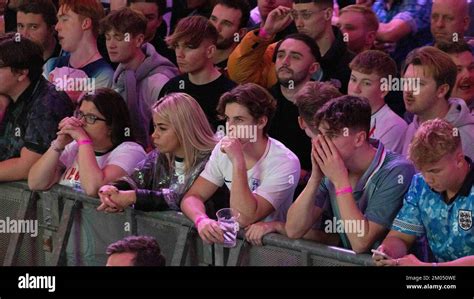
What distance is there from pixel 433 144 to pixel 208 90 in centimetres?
220

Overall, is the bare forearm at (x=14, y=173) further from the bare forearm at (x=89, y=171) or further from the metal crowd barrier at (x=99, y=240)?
the bare forearm at (x=89, y=171)

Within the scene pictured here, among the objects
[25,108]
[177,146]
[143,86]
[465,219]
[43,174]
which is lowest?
[465,219]

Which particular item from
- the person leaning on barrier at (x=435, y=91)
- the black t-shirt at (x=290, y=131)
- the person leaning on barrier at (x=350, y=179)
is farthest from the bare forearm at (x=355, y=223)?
the black t-shirt at (x=290, y=131)

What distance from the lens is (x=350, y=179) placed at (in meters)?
6.46

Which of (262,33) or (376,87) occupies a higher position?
(262,33)

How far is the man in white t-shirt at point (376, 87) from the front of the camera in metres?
7.23

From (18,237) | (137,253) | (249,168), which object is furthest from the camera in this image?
(18,237)

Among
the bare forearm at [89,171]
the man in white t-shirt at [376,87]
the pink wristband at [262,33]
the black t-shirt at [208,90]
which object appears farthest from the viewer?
the pink wristband at [262,33]

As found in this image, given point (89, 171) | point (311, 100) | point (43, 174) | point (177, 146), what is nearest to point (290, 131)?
point (311, 100)

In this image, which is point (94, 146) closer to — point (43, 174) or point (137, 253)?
point (43, 174)

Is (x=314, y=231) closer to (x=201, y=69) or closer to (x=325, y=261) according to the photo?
(x=325, y=261)

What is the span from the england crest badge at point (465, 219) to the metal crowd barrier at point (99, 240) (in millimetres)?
480

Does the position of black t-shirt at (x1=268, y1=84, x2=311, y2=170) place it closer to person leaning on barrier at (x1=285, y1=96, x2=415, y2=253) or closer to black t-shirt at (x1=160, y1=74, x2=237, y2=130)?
black t-shirt at (x1=160, y1=74, x2=237, y2=130)

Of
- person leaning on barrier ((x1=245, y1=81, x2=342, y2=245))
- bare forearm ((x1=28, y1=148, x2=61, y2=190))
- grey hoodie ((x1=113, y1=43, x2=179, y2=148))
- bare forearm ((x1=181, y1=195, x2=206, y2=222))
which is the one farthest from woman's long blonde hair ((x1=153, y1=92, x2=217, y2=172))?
grey hoodie ((x1=113, y1=43, x2=179, y2=148))
